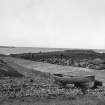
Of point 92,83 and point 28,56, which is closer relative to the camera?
point 92,83

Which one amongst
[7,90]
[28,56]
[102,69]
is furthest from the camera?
[28,56]

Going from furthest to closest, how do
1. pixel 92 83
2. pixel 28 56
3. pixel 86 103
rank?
pixel 28 56, pixel 92 83, pixel 86 103

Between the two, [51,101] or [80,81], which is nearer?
[51,101]

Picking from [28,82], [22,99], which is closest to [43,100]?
[22,99]

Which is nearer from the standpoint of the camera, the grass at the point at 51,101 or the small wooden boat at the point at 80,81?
the grass at the point at 51,101

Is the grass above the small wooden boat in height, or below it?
below

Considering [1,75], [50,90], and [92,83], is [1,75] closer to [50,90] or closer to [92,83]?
[50,90]

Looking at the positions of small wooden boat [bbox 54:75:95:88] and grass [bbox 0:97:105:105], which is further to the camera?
small wooden boat [bbox 54:75:95:88]

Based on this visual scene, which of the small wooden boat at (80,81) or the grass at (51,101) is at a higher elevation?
the small wooden boat at (80,81)

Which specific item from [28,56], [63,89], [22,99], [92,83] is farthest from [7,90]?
[28,56]

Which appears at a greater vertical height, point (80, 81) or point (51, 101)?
point (80, 81)

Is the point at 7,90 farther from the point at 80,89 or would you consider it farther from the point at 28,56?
the point at 28,56
